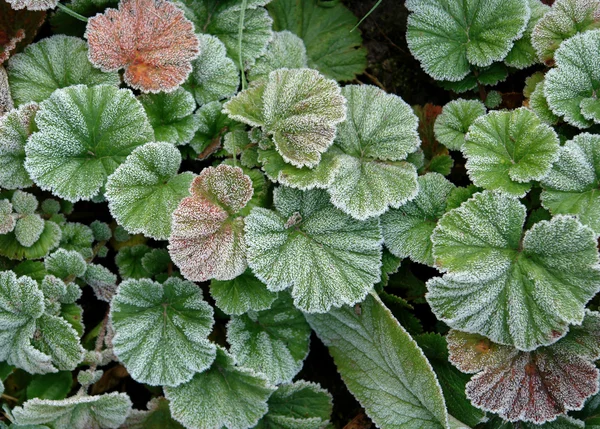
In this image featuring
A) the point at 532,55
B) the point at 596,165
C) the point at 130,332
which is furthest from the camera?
the point at 532,55

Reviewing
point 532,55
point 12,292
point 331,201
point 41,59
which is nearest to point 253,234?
point 331,201

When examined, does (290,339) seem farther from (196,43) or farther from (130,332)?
(196,43)

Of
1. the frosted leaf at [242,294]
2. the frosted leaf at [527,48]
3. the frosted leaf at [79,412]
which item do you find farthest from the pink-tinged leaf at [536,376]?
the frosted leaf at [79,412]

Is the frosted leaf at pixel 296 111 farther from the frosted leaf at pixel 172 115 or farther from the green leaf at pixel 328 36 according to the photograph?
the green leaf at pixel 328 36

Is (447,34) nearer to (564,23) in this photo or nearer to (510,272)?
(564,23)

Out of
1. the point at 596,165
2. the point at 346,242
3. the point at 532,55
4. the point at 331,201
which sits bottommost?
the point at 346,242

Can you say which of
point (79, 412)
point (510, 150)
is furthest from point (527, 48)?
point (79, 412)
